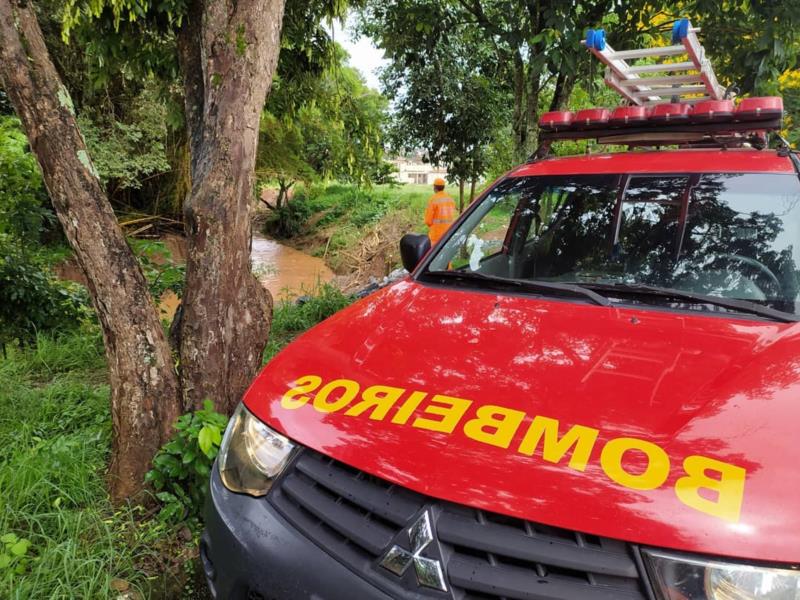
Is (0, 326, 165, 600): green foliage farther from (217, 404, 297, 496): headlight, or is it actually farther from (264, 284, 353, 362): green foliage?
(264, 284, 353, 362): green foliage

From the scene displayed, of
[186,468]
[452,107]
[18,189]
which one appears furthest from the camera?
[452,107]

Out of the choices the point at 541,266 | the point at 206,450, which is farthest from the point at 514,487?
the point at 206,450

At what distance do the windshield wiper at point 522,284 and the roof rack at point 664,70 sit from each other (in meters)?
1.85

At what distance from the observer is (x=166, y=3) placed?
10.7 feet

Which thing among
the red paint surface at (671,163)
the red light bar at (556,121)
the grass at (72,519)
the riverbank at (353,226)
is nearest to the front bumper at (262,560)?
the grass at (72,519)

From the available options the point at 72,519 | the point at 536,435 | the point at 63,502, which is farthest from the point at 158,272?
the point at 536,435

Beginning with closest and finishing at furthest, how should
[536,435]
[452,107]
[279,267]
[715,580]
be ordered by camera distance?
[715,580] < [536,435] < [452,107] < [279,267]

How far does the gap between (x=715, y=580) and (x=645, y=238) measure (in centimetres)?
163

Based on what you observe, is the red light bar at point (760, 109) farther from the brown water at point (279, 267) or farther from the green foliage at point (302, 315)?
the brown water at point (279, 267)

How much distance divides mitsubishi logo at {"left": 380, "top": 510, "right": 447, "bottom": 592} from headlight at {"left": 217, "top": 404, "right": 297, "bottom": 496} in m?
0.45

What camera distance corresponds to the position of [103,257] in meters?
2.65

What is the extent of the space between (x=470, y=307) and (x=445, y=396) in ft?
2.20

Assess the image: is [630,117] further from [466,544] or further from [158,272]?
[158,272]

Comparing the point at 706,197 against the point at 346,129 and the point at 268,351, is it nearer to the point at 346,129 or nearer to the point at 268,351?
the point at 268,351
